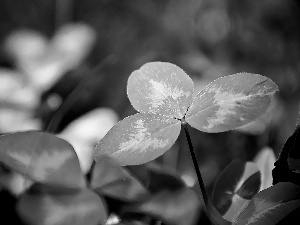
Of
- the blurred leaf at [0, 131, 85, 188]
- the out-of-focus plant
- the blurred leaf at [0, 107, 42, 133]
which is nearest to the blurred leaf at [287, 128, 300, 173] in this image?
the out-of-focus plant

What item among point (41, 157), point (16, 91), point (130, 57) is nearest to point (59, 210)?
point (41, 157)

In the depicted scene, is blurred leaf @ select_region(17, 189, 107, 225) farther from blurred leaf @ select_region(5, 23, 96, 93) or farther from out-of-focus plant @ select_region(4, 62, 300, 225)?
blurred leaf @ select_region(5, 23, 96, 93)

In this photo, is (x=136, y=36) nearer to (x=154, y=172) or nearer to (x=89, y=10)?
(x=89, y=10)

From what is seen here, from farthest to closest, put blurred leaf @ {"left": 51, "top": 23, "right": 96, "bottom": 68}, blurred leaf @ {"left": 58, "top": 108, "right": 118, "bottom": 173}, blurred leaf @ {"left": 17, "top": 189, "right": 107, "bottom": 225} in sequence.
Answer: blurred leaf @ {"left": 51, "top": 23, "right": 96, "bottom": 68} → blurred leaf @ {"left": 58, "top": 108, "right": 118, "bottom": 173} → blurred leaf @ {"left": 17, "top": 189, "right": 107, "bottom": 225}

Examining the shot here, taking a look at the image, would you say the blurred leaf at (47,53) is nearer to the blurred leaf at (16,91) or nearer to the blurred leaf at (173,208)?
the blurred leaf at (16,91)

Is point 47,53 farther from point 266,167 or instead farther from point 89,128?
point 266,167

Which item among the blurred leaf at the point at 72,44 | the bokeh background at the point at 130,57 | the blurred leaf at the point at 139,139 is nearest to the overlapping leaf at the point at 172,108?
the blurred leaf at the point at 139,139

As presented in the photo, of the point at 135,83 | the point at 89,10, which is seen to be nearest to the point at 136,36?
the point at 89,10
